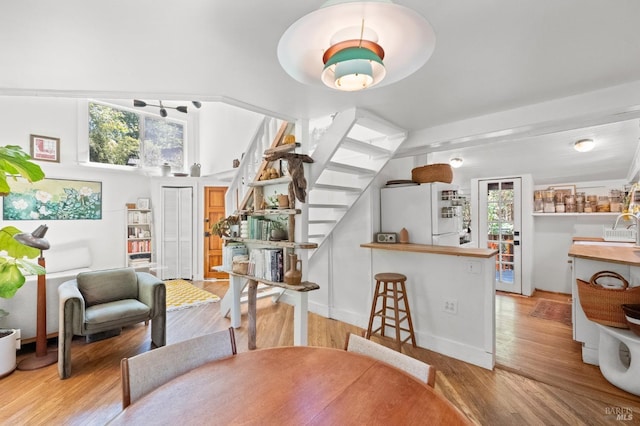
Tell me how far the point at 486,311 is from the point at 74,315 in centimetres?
351

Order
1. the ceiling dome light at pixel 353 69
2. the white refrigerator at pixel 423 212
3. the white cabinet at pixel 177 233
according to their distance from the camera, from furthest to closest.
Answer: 1. the white cabinet at pixel 177 233
2. the white refrigerator at pixel 423 212
3. the ceiling dome light at pixel 353 69

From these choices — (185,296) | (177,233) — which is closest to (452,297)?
(185,296)

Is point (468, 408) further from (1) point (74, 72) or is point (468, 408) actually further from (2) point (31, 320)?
(2) point (31, 320)

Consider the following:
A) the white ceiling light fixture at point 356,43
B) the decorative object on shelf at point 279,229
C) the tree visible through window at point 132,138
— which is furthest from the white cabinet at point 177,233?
the white ceiling light fixture at point 356,43

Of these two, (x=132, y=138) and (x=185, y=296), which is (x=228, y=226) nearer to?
(x=185, y=296)

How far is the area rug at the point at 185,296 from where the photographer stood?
4.37 m

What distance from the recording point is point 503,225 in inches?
198

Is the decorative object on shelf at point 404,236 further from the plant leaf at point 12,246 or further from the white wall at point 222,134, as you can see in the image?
the white wall at point 222,134

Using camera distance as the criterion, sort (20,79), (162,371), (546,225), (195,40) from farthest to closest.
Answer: (546,225) < (20,79) < (195,40) < (162,371)

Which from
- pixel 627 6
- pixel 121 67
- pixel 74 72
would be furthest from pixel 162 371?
pixel 627 6

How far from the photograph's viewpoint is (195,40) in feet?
4.97

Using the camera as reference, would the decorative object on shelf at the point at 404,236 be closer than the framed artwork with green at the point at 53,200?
Yes

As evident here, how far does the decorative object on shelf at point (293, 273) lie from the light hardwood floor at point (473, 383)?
91cm

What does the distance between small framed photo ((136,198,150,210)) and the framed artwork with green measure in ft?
2.07
